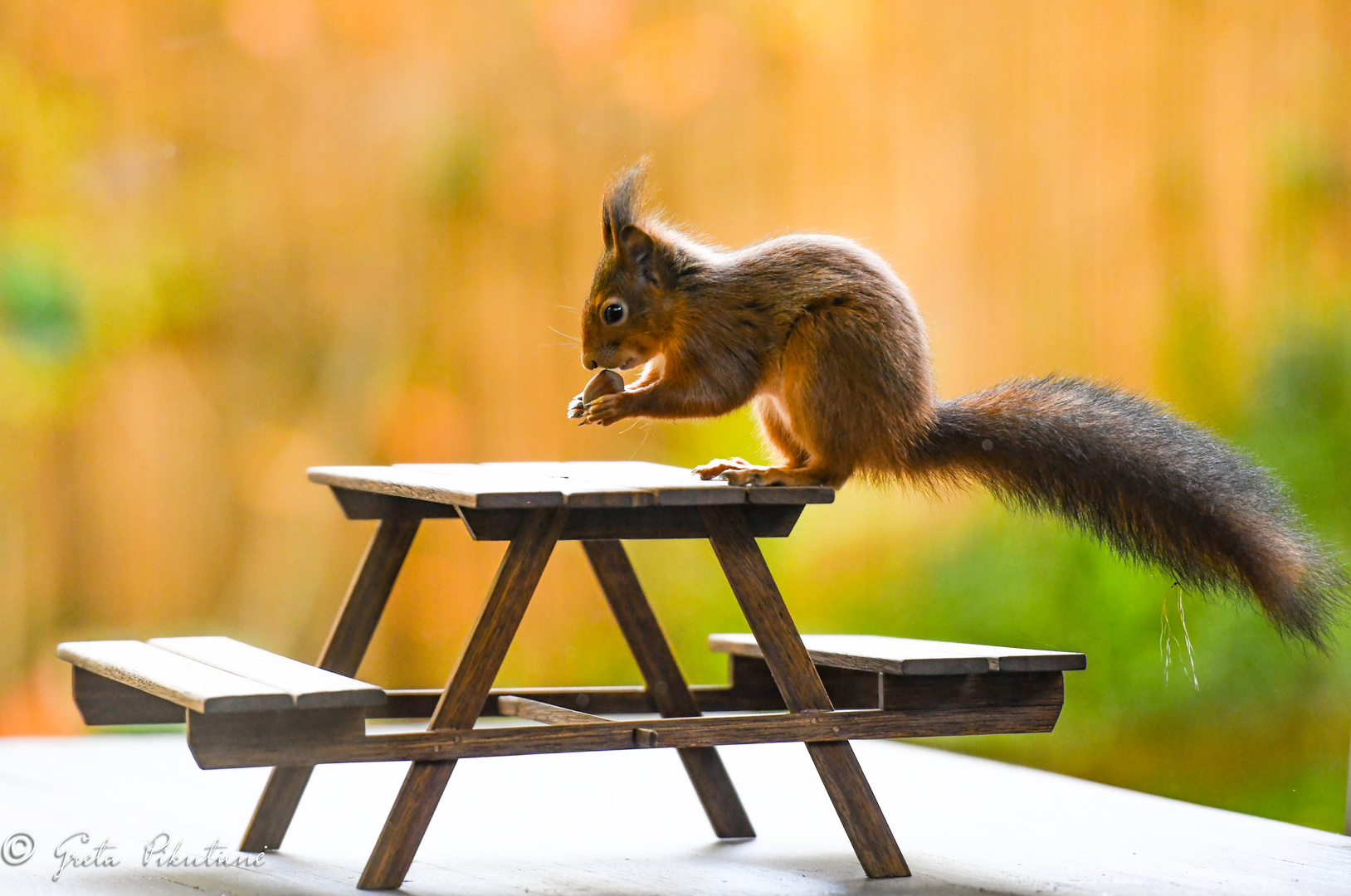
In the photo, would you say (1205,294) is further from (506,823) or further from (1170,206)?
(506,823)

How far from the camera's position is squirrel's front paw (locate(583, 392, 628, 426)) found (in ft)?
8.17

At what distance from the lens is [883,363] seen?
8.26 ft

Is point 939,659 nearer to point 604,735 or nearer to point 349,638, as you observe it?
point 604,735

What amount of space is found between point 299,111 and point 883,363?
8.10ft

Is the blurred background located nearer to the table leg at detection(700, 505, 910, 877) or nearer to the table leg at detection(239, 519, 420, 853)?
the table leg at detection(700, 505, 910, 877)

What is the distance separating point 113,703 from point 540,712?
716 millimetres

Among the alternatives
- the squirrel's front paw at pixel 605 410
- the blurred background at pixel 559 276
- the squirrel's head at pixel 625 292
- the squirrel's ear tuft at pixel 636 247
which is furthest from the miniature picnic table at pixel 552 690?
the blurred background at pixel 559 276

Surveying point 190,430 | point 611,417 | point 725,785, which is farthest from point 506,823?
point 190,430

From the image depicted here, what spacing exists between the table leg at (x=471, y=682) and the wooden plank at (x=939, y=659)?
585mm

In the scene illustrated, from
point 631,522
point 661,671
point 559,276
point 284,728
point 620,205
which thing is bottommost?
point 284,728

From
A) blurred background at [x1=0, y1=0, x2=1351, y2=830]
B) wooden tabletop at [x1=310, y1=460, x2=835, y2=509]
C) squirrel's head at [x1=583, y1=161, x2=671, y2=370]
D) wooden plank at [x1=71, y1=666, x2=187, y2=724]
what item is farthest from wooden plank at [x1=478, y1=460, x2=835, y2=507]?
blurred background at [x1=0, y1=0, x2=1351, y2=830]

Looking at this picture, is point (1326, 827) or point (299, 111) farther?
point (299, 111)

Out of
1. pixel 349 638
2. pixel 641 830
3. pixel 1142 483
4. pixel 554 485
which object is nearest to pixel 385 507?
pixel 349 638

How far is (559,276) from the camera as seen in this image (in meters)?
4.53
